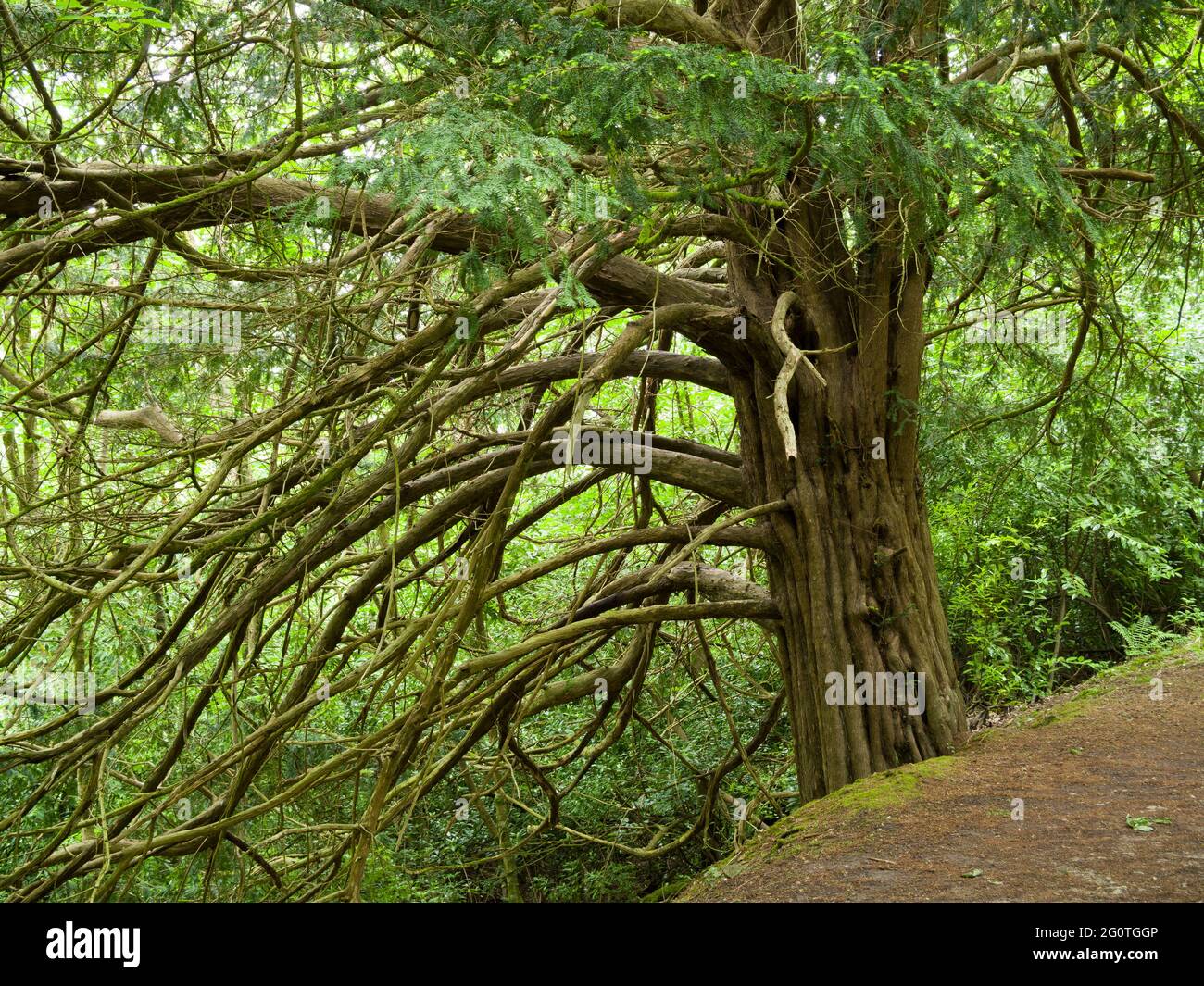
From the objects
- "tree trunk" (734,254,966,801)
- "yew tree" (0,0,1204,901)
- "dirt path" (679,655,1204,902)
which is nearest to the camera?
"dirt path" (679,655,1204,902)

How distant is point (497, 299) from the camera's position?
14.7ft

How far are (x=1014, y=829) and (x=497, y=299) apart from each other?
302 cm

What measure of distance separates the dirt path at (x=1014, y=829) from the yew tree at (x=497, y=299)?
73cm

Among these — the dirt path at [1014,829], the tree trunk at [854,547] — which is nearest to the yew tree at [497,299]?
the tree trunk at [854,547]

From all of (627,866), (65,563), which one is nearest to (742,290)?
(65,563)

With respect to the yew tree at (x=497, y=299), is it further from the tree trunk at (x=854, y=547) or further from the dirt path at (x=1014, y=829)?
the dirt path at (x=1014, y=829)

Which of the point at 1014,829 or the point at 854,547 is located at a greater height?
the point at 854,547

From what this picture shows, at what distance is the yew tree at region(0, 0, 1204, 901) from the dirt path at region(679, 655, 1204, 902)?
0.73 metres

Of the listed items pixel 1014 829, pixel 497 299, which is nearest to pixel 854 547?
pixel 1014 829

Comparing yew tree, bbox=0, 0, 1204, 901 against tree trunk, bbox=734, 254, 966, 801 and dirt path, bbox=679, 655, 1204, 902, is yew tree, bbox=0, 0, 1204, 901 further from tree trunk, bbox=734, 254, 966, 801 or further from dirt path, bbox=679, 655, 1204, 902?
dirt path, bbox=679, 655, 1204, 902

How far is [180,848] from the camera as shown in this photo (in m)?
5.14

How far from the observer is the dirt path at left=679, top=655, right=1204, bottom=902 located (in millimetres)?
3664

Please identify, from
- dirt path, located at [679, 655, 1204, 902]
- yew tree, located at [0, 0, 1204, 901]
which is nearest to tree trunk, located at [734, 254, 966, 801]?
yew tree, located at [0, 0, 1204, 901]

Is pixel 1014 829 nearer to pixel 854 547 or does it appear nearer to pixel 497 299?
pixel 854 547
